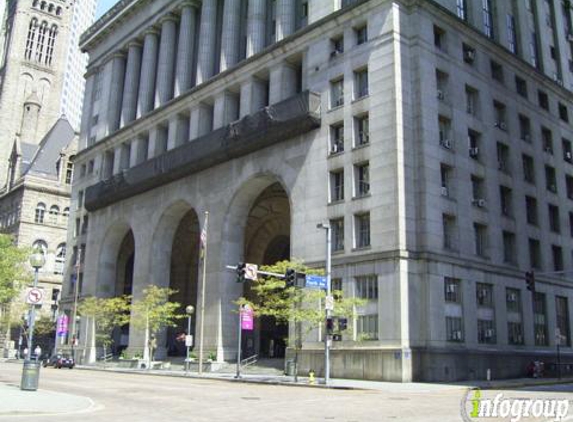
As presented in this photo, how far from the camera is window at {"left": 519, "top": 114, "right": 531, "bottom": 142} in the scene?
179 feet

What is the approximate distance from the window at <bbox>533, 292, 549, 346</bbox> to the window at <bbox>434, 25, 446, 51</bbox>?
20.8 meters

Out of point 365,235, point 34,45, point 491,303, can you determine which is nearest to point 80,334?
point 365,235

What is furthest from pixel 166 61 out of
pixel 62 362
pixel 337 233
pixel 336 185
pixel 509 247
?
pixel 509 247

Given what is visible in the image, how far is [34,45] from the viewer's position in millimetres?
133375

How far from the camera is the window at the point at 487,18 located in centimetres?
5461

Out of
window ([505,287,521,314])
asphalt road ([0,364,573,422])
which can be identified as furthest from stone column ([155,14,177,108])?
asphalt road ([0,364,573,422])

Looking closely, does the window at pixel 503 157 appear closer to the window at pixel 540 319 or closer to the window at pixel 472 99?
the window at pixel 472 99

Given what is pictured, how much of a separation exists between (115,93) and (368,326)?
49.1m

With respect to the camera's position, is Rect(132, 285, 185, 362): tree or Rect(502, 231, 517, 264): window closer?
Rect(502, 231, 517, 264): window

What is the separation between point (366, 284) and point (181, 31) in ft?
124

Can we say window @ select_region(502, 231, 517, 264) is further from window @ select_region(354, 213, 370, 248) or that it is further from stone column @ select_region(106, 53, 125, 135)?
stone column @ select_region(106, 53, 125, 135)

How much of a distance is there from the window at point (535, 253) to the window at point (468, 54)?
15306 mm

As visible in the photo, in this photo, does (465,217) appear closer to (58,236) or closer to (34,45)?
(58,236)

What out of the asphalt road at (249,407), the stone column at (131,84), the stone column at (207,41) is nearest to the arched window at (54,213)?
the stone column at (131,84)
